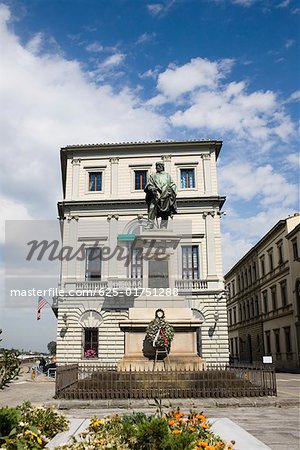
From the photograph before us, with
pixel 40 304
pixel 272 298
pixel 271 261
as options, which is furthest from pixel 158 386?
pixel 271 261

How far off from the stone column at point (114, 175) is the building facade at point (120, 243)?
0.27 ft

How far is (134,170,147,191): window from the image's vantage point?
33.6 m

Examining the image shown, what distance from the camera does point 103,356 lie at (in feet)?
93.9

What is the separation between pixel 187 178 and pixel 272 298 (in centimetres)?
1657

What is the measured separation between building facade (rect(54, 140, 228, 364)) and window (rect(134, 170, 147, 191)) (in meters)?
0.08

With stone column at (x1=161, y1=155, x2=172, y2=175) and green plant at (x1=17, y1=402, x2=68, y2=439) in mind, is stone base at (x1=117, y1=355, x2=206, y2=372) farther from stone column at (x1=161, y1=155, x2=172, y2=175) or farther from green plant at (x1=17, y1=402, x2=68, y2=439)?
stone column at (x1=161, y1=155, x2=172, y2=175)

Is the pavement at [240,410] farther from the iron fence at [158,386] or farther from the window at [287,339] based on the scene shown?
the window at [287,339]

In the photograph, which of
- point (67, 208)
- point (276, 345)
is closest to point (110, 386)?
point (67, 208)

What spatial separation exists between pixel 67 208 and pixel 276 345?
78.5ft

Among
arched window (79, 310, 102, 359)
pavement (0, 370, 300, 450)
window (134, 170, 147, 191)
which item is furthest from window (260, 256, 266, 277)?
pavement (0, 370, 300, 450)

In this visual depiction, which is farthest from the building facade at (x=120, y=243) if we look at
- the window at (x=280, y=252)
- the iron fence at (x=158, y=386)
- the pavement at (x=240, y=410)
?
the pavement at (x=240, y=410)

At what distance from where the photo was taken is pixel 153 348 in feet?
40.5

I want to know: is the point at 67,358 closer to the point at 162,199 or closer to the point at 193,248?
the point at 193,248

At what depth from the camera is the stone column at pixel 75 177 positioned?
3325cm
